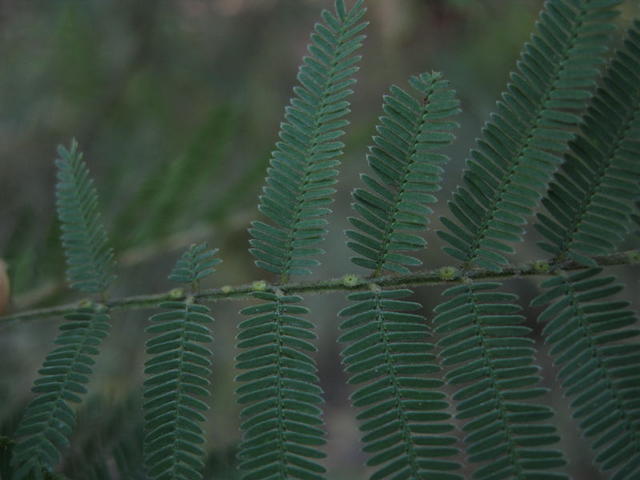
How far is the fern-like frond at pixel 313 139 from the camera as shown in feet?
4.04

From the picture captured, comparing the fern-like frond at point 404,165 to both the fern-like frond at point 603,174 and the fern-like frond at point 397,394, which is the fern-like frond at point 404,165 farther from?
the fern-like frond at point 603,174

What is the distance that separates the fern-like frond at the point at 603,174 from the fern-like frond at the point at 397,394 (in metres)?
0.39

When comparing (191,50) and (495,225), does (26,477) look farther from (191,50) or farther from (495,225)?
(191,50)

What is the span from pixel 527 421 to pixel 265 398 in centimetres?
56

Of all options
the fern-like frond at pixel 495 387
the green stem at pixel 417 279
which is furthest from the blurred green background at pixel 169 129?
the fern-like frond at pixel 495 387

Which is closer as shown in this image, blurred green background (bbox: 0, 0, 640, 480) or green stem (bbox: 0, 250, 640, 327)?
green stem (bbox: 0, 250, 640, 327)

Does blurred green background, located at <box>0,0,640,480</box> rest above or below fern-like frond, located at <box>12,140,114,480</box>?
above

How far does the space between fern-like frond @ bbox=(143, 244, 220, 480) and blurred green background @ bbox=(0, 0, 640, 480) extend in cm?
33

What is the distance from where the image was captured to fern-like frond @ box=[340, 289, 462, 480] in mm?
1135

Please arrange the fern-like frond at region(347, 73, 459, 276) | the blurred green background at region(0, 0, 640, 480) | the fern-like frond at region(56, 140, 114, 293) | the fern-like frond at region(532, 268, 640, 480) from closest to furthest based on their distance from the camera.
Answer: the fern-like frond at region(532, 268, 640, 480) < the fern-like frond at region(347, 73, 459, 276) < the fern-like frond at region(56, 140, 114, 293) < the blurred green background at region(0, 0, 640, 480)

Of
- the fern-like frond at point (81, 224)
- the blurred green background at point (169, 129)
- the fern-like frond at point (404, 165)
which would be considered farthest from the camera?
the blurred green background at point (169, 129)

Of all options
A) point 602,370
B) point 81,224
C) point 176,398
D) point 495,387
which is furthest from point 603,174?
point 81,224

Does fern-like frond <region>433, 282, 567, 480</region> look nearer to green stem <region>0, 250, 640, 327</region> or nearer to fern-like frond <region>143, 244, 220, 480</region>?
green stem <region>0, 250, 640, 327</region>

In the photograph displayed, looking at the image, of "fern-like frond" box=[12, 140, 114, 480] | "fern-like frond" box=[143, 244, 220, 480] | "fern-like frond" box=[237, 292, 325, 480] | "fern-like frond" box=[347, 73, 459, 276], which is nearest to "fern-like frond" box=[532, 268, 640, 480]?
"fern-like frond" box=[347, 73, 459, 276]
